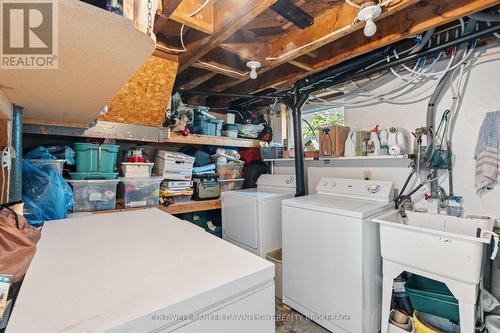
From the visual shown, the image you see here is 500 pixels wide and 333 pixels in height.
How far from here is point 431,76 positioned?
1.92 m

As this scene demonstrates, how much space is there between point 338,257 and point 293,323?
28.2 inches

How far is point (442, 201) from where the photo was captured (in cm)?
185

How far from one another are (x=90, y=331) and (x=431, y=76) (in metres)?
2.53

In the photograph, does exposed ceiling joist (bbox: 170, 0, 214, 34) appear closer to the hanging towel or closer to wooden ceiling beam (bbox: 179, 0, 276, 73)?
wooden ceiling beam (bbox: 179, 0, 276, 73)

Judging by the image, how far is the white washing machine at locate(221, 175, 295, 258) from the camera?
7.75 feet

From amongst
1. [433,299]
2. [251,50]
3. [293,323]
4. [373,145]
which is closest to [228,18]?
[251,50]

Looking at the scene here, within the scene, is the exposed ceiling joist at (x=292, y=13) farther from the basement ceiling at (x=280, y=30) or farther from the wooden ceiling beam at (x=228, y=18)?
the wooden ceiling beam at (x=228, y=18)

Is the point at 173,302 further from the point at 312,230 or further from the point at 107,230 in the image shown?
the point at 312,230

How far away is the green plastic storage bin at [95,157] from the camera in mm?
1961

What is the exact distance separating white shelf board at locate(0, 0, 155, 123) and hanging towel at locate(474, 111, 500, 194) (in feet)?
7.06

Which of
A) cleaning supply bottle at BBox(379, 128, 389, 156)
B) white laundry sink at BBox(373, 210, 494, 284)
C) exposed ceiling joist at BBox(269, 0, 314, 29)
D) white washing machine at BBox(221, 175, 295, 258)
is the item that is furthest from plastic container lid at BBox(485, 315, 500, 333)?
exposed ceiling joist at BBox(269, 0, 314, 29)

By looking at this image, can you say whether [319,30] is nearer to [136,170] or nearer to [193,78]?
[193,78]

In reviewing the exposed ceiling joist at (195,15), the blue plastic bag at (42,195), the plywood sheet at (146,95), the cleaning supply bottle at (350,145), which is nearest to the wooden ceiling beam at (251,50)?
the exposed ceiling joist at (195,15)

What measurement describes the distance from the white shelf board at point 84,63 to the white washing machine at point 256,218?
1.60 metres
